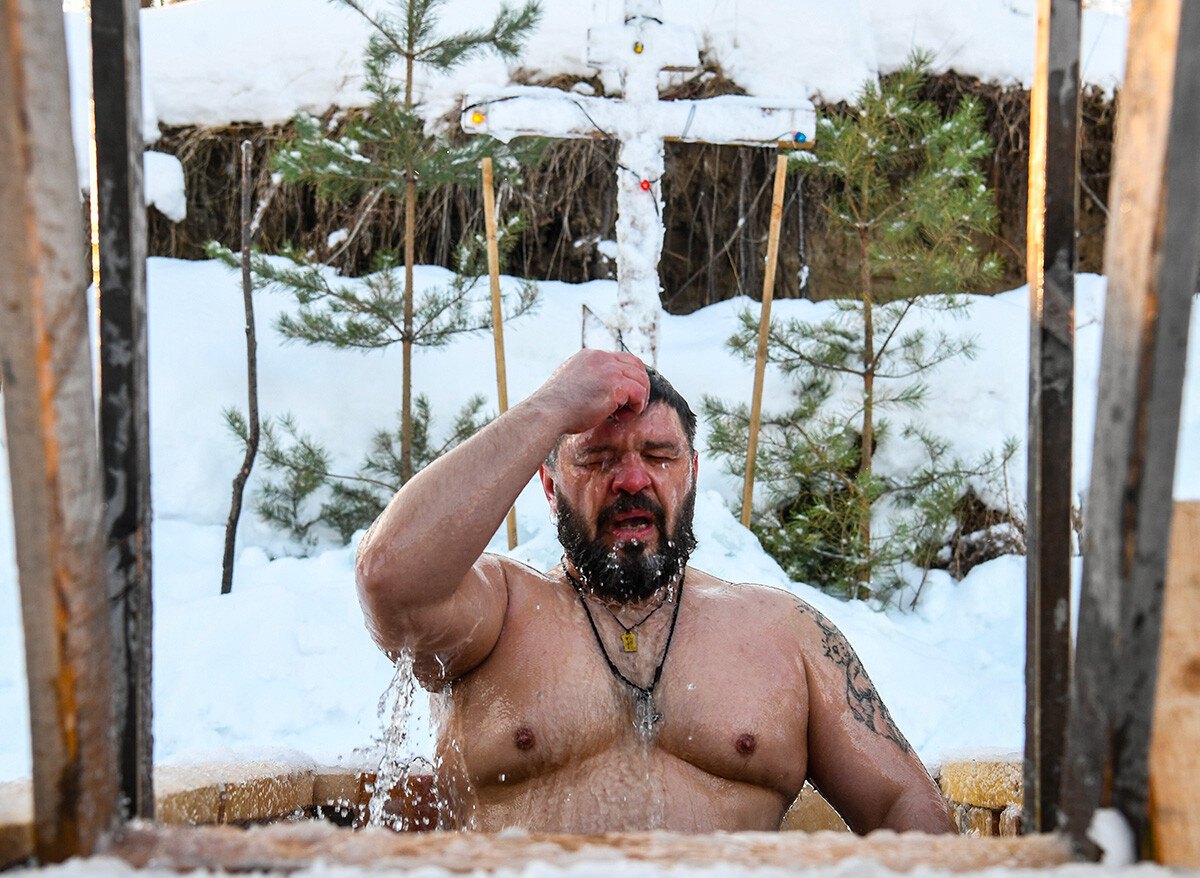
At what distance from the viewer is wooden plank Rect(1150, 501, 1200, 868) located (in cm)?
75

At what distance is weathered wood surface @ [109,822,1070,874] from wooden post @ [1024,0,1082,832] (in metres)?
0.13

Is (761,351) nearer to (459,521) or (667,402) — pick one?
(667,402)

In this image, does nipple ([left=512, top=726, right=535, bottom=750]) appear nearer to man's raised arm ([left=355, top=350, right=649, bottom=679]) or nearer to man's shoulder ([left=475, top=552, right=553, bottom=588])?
man's raised arm ([left=355, top=350, right=649, bottom=679])

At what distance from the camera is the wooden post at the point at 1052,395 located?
0.93m

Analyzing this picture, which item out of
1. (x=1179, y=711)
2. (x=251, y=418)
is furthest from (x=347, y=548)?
(x=1179, y=711)


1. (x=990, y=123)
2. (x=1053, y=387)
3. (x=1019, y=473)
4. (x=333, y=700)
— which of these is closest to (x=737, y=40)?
(x=990, y=123)

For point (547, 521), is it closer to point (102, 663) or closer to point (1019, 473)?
point (1019, 473)

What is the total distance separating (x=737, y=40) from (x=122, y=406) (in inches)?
269

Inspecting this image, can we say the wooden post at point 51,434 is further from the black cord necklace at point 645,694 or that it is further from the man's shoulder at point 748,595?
the man's shoulder at point 748,595

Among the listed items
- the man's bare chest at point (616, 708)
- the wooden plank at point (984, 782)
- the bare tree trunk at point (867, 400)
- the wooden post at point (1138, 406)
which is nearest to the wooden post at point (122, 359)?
the wooden post at point (1138, 406)

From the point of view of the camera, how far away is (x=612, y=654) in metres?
2.00

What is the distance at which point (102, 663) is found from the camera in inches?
32.1

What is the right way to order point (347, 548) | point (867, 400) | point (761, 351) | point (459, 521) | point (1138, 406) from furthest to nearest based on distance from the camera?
point (867, 400) → point (347, 548) → point (761, 351) → point (459, 521) → point (1138, 406)

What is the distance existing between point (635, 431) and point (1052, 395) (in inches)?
45.8
